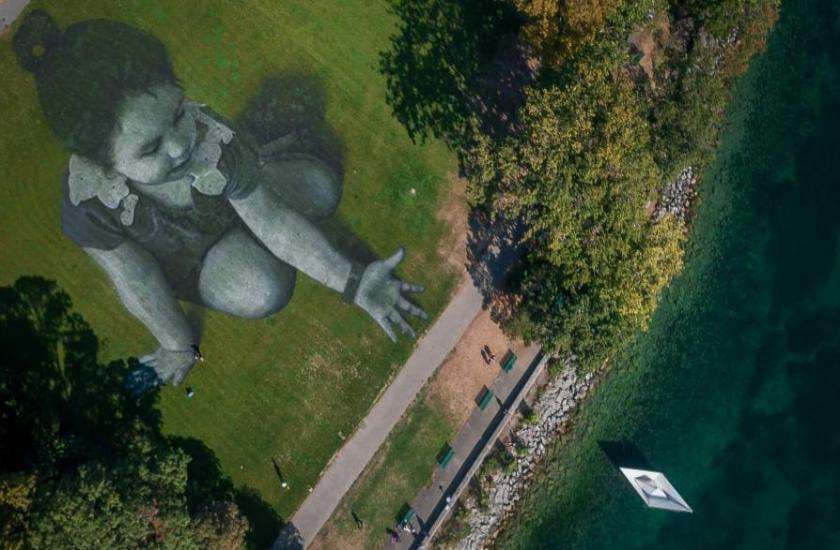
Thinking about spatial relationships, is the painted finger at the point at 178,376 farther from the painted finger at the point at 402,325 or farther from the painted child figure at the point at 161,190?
the painted finger at the point at 402,325

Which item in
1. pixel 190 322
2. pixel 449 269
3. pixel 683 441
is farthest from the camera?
pixel 683 441

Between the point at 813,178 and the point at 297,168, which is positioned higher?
the point at 813,178

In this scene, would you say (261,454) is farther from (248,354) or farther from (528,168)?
(528,168)

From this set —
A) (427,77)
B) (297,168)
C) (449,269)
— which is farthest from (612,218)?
(297,168)

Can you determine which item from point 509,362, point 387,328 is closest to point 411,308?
point 387,328

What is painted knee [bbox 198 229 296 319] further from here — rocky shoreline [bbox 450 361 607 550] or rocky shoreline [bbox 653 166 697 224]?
rocky shoreline [bbox 653 166 697 224]

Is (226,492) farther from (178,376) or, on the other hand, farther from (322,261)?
(322,261)

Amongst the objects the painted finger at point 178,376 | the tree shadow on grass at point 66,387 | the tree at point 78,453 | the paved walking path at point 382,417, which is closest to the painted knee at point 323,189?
the paved walking path at point 382,417
